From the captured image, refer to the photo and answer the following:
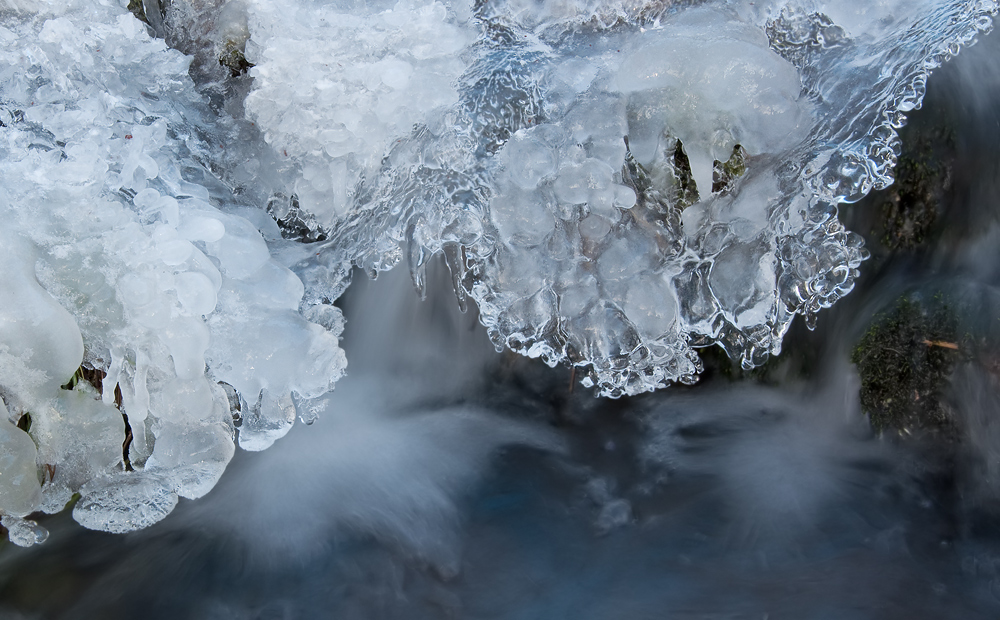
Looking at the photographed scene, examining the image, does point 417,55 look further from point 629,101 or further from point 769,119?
point 769,119

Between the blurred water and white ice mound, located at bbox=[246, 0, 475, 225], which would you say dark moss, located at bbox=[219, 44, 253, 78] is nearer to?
white ice mound, located at bbox=[246, 0, 475, 225]

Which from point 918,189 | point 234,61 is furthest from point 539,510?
point 234,61

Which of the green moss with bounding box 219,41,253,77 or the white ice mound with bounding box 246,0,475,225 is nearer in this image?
the white ice mound with bounding box 246,0,475,225

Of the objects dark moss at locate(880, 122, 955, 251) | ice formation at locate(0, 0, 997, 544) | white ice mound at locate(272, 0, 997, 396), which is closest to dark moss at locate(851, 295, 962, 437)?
dark moss at locate(880, 122, 955, 251)

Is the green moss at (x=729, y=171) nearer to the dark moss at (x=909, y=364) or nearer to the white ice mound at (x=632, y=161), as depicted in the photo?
the white ice mound at (x=632, y=161)

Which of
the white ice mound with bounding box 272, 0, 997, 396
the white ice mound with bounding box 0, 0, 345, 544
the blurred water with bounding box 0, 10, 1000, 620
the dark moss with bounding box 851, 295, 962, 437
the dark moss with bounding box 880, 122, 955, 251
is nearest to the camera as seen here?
the white ice mound with bounding box 0, 0, 345, 544

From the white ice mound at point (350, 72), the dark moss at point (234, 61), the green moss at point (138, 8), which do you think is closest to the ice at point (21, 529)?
the white ice mound at point (350, 72)

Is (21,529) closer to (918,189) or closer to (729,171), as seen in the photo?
(729,171)
